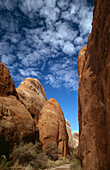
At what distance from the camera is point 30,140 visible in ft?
41.4

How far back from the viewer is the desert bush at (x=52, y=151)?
48.4ft

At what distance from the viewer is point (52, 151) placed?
581 inches

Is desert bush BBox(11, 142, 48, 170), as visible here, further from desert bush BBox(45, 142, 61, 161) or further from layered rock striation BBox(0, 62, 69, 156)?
desert bush BBox(45, 142, 61, 161)

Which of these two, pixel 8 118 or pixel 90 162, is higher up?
pixel 8 118

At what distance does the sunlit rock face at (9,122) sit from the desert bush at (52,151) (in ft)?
9.99

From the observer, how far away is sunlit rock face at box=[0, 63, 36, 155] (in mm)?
8969

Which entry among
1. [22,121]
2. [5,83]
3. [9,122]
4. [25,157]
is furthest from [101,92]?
[5,83]

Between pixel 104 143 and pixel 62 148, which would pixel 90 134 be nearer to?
pixel 104 143

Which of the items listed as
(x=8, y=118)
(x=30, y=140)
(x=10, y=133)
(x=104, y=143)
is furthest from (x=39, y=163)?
(x=104, y=143)

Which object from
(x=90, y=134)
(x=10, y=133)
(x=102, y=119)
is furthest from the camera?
(x=10, y=133)

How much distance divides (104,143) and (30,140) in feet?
35.0

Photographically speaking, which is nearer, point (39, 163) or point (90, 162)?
point (90, 162)

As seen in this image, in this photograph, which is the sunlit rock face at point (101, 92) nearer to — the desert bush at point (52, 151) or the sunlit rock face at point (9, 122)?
the sunlit rock face at point (9, 122)

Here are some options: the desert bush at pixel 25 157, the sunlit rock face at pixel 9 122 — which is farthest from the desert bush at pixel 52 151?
the desert bush at pixel 25 157
